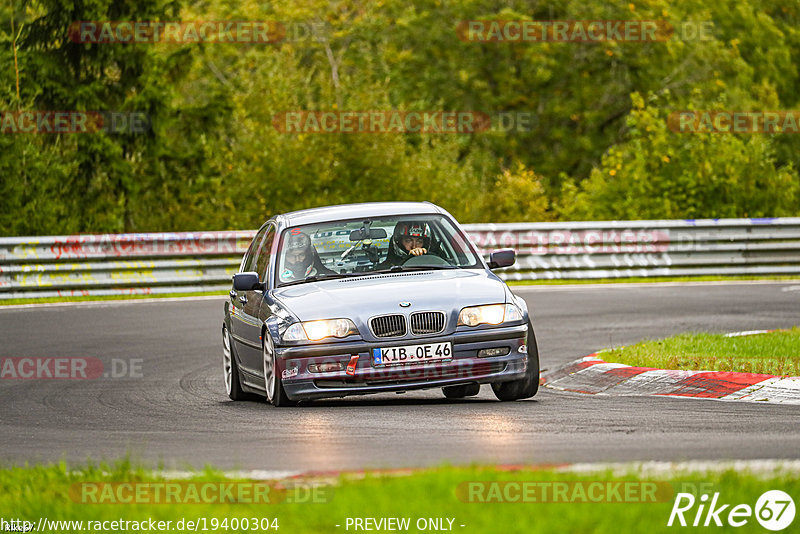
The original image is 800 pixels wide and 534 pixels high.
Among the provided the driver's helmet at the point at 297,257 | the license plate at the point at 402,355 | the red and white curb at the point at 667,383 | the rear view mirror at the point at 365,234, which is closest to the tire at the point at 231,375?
the driver's helmet at the point at 297,257

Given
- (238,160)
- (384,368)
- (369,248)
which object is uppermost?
(369,248)

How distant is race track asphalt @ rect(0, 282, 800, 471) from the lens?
25.2 feet

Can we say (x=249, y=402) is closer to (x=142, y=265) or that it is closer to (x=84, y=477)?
(x=84, y=477)

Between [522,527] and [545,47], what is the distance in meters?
51.0

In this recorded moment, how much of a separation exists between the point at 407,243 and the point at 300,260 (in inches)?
34.3

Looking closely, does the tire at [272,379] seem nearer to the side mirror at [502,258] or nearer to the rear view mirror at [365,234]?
the rear view mirror at [365,234]

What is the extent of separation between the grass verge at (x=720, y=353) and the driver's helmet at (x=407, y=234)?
2.22 metres

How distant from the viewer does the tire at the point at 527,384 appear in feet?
35.6

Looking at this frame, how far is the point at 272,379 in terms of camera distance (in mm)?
10883

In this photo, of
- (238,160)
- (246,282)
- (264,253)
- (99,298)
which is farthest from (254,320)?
(238,160)

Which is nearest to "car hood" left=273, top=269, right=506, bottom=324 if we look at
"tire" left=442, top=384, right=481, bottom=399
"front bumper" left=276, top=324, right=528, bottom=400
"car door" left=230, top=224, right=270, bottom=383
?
"front bumper" left=276, top=324, right=528, bottom=400

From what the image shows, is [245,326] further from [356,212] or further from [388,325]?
[388,325]

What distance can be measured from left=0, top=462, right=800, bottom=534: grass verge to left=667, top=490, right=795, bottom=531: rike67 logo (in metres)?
0.02

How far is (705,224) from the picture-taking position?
84.7ft
